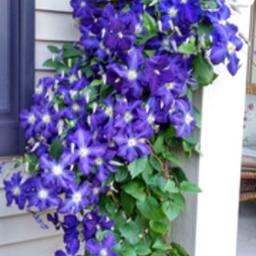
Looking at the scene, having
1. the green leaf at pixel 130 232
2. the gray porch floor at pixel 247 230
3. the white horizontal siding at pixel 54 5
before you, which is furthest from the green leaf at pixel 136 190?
the gray porch floor at pixel 247 230

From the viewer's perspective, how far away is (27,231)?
172cm

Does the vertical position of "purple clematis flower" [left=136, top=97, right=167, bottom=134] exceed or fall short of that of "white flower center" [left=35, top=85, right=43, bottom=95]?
it falls short

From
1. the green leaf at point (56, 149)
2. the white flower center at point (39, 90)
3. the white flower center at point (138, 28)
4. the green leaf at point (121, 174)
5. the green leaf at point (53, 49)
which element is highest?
the white flower center at point (138, 28)

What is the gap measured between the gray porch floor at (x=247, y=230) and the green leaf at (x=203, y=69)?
178 centimetres

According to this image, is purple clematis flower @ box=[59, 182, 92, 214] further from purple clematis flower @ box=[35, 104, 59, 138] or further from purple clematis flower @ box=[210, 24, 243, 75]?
purple clematis flower @ box=[210, 24, 243, 75]

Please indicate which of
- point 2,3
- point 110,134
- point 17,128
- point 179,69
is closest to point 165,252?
point 110,134

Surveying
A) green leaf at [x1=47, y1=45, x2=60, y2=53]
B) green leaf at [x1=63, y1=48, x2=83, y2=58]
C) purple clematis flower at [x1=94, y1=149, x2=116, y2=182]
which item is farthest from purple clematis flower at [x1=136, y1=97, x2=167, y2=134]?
green leaf at [x1=47, y1=45, x2=60, y2=53]

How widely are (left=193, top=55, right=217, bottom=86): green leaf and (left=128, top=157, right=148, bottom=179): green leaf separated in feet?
0.89

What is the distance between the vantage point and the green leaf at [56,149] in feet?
4.18

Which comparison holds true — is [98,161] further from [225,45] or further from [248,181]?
[248,181]

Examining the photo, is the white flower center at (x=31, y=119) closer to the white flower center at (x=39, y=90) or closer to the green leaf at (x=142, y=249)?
the white flower center at (x=39, y=90)

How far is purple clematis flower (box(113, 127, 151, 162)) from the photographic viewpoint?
3.88 ft

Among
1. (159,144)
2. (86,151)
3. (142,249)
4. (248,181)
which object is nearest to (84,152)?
(86,151)

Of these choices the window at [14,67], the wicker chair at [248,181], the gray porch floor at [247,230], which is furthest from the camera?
the wicker chair at [248,181]
